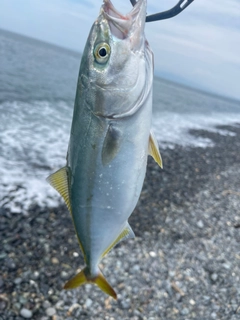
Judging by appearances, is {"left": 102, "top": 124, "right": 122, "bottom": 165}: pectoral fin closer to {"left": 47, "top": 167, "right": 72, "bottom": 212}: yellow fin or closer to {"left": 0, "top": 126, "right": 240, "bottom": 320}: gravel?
{"left": 47, "top": 167, "right": 72, "bottom": 212}: yellow fin

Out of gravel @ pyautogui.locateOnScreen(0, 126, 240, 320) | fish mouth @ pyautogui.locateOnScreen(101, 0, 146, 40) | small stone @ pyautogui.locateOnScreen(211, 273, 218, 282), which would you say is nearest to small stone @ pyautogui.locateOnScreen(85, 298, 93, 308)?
gravel @ pyautogui.locateOnScreen(0, 126, 240, 320)

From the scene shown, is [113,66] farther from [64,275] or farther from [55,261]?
[55,261]

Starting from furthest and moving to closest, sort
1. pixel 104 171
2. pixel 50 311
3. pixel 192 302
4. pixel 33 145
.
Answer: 1. pixel 33 145
2. pixel 192 302
3. pixel 50 311
4. pixel 104 171

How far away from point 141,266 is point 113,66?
5.34m

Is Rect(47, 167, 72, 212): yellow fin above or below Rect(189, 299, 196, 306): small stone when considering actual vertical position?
above

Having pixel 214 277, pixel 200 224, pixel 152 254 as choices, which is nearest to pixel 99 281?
pixel 152 254

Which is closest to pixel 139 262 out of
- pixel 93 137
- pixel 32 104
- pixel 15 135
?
pixel 93 137

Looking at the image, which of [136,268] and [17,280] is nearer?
[17,280]

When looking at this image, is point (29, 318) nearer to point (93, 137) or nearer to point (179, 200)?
point (93, 137)

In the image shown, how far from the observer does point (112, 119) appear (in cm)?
244

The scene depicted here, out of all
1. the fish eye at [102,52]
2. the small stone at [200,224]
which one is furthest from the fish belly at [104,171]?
the small stone at [200,224]

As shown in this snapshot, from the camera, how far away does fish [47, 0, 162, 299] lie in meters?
2.38

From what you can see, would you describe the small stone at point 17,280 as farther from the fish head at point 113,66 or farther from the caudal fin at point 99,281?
the fish head at point 113,66

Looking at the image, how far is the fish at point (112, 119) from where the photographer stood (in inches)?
93.7
